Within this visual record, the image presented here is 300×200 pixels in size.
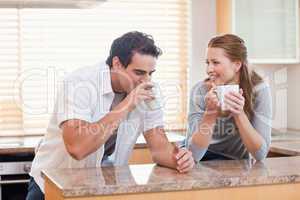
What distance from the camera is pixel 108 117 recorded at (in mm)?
1964

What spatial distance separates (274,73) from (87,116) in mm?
2242

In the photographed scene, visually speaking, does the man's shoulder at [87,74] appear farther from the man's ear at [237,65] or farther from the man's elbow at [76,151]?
the man's ear at [237,65]

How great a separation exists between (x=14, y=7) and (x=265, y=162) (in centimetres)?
211

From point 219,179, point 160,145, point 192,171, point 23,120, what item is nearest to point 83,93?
point 160,145

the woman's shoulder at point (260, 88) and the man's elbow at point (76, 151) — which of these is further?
the woman's shoulder at point (260, 88)

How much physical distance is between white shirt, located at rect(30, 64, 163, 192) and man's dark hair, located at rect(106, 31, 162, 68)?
74mm

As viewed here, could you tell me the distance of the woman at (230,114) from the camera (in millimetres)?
2080

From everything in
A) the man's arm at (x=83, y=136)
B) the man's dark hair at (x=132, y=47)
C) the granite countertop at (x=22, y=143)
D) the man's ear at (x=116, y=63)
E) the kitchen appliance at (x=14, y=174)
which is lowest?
the kitchen appliance at (x=14, y=174)

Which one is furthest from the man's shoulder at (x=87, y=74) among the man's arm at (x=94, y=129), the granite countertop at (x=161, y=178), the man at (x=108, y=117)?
the granite countertop at (x=161, y=178)

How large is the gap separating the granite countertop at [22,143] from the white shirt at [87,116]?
0.77 m

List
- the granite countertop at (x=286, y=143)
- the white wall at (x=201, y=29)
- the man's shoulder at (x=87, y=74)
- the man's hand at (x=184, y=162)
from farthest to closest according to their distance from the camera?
the white wall at (x=201, y=29) → the granite countertop at (x=286, y=143) → the man's shoulder at (x=87, y=74) → the man's hand at (x=184, y=162)

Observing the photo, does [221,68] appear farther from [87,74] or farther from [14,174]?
[14,174]

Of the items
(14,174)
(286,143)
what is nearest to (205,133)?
(286,143)

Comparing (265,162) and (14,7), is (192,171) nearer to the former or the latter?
(265,162)
